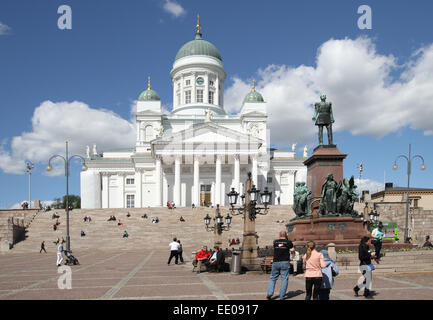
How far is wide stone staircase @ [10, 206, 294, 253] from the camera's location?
34.9 meters

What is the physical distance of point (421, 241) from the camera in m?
35.5

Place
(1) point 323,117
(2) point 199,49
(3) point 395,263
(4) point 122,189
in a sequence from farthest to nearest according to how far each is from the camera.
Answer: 1. (2) point 199,49
2. (4) point 122,189
3. (1) point 323,117
4. (3) point 395,263

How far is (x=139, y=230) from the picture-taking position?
130ft

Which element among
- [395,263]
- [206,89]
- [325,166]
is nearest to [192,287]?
[395,263]

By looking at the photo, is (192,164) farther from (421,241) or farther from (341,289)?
(341,289)

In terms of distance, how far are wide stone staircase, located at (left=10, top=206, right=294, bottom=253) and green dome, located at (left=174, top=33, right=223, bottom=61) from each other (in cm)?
3838

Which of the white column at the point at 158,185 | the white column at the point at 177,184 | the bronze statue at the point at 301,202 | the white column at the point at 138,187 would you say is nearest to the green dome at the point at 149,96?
the white column at the point at 138,187

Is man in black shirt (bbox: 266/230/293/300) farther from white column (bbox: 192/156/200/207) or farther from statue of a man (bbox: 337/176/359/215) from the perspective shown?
white column (bbox: 192/156/200/207)

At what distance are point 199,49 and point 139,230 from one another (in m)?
46.4

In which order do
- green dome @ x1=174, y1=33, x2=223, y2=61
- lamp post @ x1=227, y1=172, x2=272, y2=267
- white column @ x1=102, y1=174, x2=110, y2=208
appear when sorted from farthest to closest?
green dome @ x1=174, y1=33, x2=223, y2=61, white column @ x1=102, y1=174, x2=110, y2=208, lamp post @ x1=227, y1=172, x2=272, y2=267

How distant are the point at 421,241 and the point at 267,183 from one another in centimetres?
3272

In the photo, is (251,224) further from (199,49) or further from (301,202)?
A: (199,49)

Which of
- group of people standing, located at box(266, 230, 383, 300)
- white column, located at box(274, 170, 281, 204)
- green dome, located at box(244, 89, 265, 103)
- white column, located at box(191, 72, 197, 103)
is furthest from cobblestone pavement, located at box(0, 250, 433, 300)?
white column, located at box(191, 72, 197, 103)
